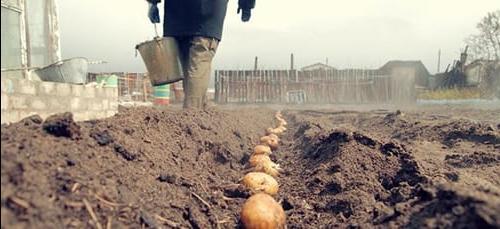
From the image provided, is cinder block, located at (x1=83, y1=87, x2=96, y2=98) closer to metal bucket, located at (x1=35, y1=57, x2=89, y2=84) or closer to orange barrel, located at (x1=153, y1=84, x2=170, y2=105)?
metal bucket, located at (x1=35, y1=57, x2=89, y2=84)

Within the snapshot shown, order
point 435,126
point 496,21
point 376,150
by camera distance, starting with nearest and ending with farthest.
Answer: point 376,150, point 435,126, point 496,21

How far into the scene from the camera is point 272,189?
154 inches

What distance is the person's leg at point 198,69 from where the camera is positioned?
6184 mm

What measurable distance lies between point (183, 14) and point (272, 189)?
3.25m

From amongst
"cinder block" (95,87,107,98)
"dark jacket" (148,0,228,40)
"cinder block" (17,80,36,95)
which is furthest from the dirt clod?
"dark jacket" (148,0,228,40)

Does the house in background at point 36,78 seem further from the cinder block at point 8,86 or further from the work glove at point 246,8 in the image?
the work glove at point 246,8

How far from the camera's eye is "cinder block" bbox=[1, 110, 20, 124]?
2862mm

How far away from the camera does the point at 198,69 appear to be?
20.6 ft

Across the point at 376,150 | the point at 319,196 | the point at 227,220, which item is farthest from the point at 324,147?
the point at 227,220

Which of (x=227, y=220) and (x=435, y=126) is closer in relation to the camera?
(x=227, y=220)

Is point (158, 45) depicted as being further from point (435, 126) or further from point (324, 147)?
point (435, 126)

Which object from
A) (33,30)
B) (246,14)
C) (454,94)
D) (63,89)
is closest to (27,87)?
(63,89)

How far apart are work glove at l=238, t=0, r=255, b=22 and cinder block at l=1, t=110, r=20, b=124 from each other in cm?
455

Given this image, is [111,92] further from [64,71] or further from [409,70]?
[409,70]
